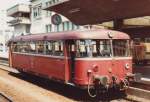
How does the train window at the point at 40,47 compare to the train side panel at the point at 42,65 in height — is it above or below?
above

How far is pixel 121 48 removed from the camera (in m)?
13.6

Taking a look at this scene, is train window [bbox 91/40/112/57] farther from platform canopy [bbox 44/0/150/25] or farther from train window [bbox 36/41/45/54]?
platform canopy [bbox 44/0/150/25]

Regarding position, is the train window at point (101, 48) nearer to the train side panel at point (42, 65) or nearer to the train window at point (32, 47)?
the train side panel at point (42, 65)

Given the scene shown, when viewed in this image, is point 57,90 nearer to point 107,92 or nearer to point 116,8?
point 107,92

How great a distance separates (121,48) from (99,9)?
7.88m

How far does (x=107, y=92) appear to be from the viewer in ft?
49.3

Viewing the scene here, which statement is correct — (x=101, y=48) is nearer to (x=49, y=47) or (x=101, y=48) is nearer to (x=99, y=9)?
(x=49, y=47)

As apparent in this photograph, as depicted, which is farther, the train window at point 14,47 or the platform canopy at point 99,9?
the train window at point 14,47

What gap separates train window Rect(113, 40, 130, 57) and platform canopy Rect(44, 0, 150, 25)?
13.0 ft

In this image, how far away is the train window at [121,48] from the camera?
13.4 m

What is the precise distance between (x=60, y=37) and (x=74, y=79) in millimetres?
2103

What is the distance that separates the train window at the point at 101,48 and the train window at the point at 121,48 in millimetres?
306

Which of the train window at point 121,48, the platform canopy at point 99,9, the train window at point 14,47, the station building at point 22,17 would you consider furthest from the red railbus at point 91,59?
the station building at point 22,17

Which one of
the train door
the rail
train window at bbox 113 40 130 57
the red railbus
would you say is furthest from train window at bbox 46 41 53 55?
train window at bbox 113 40 130 57
